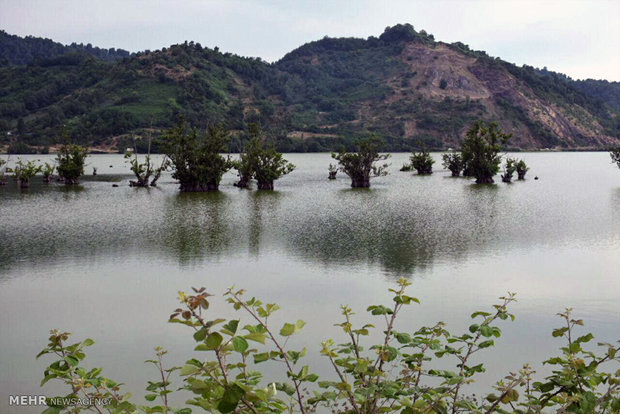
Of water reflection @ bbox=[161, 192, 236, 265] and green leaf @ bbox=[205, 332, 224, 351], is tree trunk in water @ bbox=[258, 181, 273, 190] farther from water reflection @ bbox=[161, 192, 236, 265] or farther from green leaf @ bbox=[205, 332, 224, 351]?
green leaf @ bbox=[205, 332, 224, 351]

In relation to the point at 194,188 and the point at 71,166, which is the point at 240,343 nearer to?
the point at 194,188

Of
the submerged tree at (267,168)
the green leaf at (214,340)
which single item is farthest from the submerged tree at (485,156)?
the green leaf at (214,340)

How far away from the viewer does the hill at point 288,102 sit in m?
119

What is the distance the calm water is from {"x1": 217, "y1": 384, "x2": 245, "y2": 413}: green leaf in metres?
3.96

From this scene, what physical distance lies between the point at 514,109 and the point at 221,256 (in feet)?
502

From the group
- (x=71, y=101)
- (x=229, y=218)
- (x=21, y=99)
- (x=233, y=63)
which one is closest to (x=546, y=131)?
(x=233, y=63)

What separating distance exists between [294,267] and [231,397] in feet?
33.5

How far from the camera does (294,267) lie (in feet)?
43.3

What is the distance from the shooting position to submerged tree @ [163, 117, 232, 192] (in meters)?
35.3

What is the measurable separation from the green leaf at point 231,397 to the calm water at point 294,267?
3958mm

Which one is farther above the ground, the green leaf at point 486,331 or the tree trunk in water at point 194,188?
the green leaf at point 486,331

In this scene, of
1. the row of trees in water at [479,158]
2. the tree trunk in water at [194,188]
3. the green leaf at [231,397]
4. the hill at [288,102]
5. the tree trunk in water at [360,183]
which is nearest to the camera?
the green leaf at [231,397]

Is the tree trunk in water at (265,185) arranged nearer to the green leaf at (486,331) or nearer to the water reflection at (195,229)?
the water reflection at (195,229)

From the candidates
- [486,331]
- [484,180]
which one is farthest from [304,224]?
[484,180]
